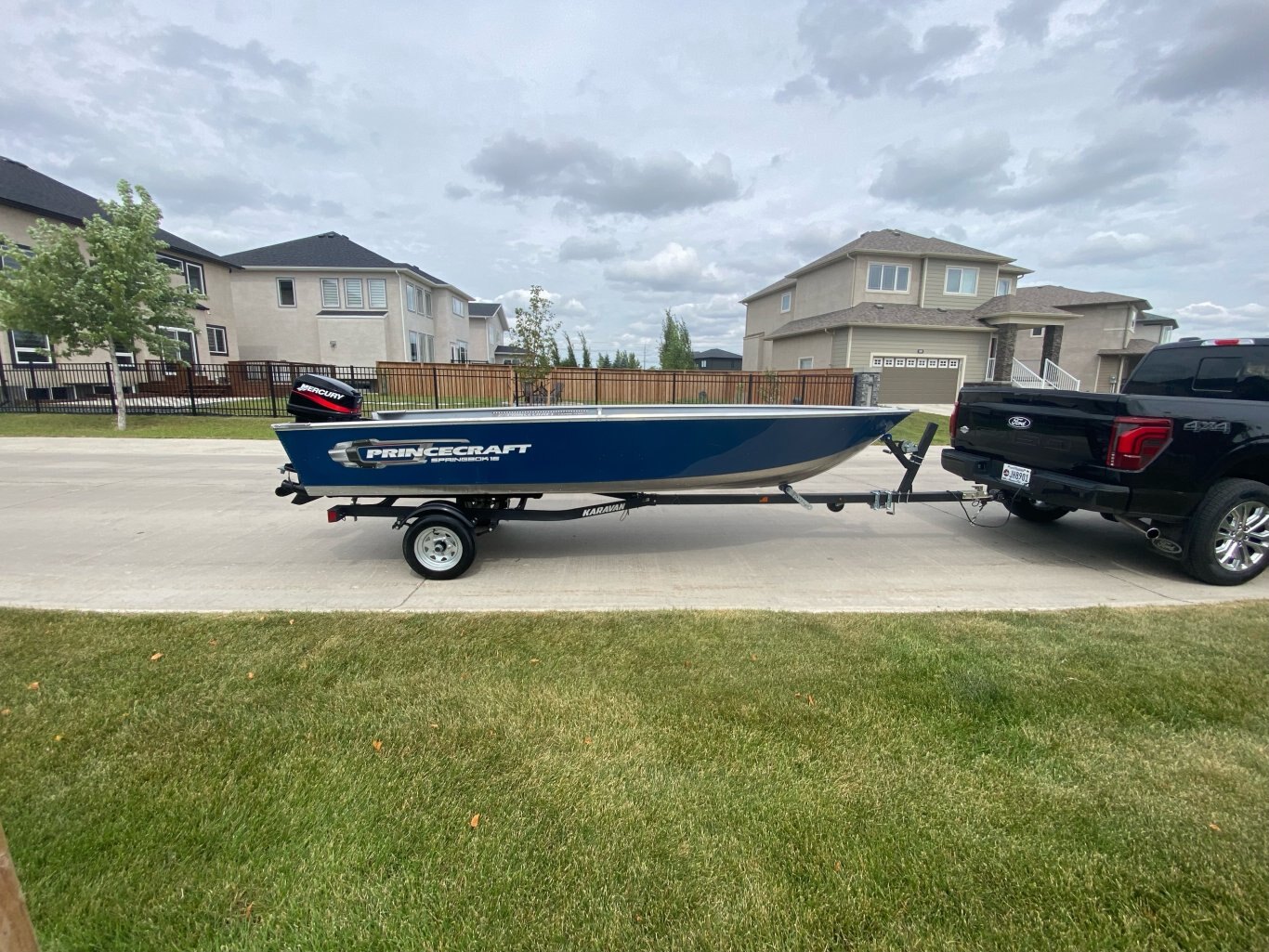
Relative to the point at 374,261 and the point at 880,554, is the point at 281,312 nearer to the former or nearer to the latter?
the point at 374,261

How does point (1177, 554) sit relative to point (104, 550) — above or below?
above

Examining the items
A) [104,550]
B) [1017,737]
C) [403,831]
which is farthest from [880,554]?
[104,550]

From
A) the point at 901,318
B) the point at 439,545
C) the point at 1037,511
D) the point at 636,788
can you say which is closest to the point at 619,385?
the point at 901,318

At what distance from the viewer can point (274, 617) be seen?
4.02 meters

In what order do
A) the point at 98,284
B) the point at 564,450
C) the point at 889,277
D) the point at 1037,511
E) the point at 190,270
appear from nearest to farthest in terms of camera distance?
the point at 564,450, the point at 1037,511, the point at 98,284, the point at 190,270, the point at 889,277

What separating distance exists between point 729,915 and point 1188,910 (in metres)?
1.47

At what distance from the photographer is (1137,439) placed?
445 centimetres

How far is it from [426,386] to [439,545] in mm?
A: 20507

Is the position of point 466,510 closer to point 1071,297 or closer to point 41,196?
point 41,196

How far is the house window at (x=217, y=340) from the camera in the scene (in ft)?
89.5

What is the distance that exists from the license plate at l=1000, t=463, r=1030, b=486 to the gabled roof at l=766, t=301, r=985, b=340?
801 inches

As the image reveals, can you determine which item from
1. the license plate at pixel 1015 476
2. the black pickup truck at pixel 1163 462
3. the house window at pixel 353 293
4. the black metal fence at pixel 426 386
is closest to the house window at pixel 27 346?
the black metal fence at pixel 426 386

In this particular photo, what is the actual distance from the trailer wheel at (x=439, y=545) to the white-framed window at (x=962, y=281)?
27.8 meters

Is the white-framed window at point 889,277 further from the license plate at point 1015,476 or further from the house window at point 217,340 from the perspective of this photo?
the house window at point 217,340
